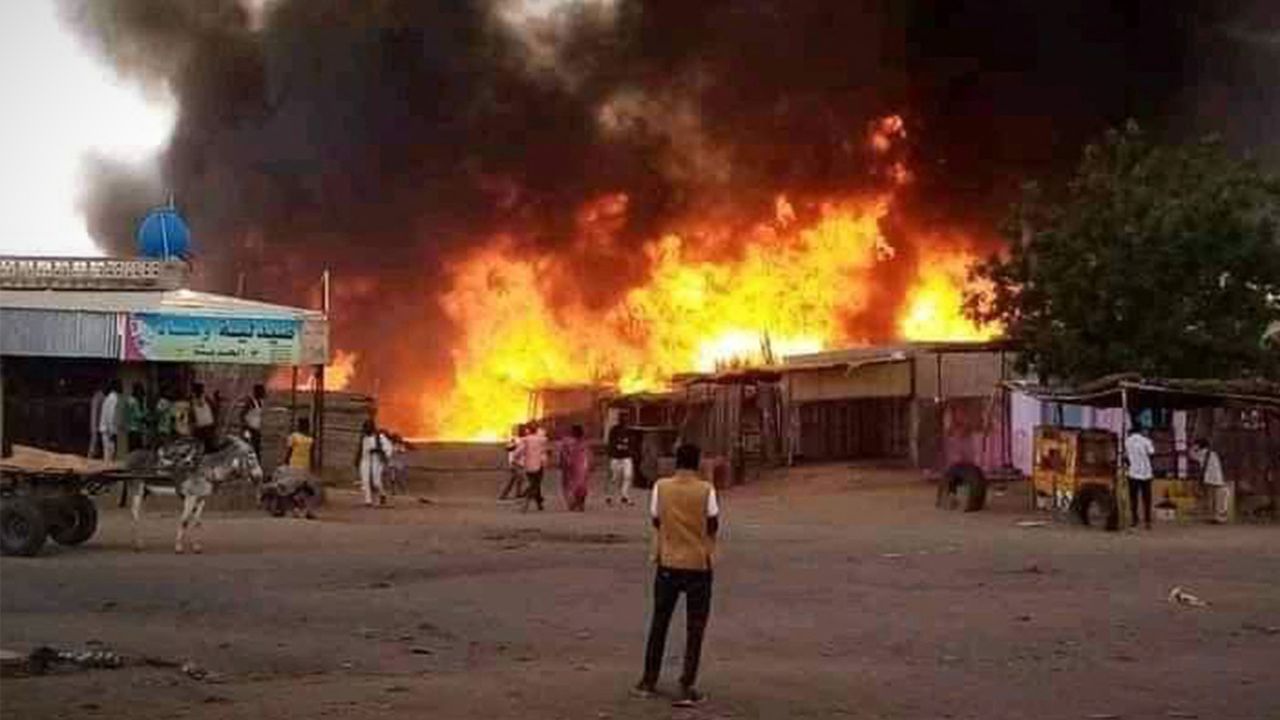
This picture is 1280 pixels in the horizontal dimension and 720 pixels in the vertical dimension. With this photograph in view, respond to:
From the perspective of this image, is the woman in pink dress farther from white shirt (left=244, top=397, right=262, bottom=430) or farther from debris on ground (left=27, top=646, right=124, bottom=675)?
debris on ground (left=27, top=646, right=124, bottom=675)

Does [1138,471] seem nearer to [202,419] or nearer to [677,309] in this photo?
[202,419]

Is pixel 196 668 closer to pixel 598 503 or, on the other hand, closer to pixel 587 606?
pixel 587 606

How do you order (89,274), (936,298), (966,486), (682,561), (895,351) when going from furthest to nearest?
1. (936,298)
2. (895,351)
3. (89,274)
4. (966,486)
5. (682,561)

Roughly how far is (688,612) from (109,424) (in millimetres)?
16631

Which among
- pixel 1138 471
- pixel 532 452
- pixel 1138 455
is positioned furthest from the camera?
pixel 532 452

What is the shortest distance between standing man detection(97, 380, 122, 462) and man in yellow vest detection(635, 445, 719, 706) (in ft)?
53.6

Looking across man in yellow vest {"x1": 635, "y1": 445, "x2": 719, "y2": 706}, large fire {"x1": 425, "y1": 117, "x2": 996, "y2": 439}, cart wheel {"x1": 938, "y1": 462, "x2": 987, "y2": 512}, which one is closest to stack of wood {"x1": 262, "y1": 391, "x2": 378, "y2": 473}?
cart wheel {"x1": 938, "y1": 462, "x2": 987, "y2": 512}

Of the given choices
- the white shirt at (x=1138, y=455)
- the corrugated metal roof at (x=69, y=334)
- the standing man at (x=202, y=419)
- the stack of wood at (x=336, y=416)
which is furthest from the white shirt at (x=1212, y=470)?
the corrugated metal roof at (x=69, y=334)

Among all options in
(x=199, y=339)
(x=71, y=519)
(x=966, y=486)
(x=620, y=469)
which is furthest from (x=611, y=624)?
(x=620, y=469)

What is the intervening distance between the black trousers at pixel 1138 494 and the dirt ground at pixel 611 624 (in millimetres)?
2086

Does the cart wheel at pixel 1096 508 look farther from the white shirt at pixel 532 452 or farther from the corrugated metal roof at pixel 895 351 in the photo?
the white shirt at pixel 532 452

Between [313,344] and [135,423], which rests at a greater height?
[313,344]

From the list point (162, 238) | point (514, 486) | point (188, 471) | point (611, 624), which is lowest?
point (611, 624)

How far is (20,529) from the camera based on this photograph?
1614cm
